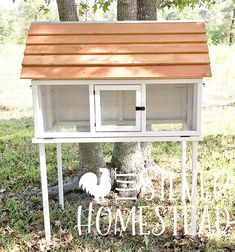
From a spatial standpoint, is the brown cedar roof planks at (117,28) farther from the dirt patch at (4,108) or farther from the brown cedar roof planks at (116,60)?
the dirt patch at (4,108)

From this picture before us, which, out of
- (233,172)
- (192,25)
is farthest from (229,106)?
(192,25)

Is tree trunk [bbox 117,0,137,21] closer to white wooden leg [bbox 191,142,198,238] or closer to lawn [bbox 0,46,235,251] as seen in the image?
white wooden leg [bbox 191,142,198,238]

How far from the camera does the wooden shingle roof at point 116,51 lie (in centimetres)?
275

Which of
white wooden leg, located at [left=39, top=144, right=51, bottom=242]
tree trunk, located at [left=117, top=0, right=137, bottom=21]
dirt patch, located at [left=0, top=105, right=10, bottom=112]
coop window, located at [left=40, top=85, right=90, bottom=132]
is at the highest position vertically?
tree trunk, located at [left=117, top=0, right=137, bottom=21]

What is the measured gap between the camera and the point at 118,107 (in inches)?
121

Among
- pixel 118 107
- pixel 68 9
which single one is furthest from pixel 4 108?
pixel 118 107

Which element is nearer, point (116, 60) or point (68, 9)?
point (116, 60)

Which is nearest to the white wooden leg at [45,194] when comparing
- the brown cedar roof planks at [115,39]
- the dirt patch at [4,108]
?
the brown cedar roof planks at [115,39]

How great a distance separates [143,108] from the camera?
2.87m

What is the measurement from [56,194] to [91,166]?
0.46 m

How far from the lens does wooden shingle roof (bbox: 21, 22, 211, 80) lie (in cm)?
275

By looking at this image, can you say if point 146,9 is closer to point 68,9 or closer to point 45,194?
point 68,9

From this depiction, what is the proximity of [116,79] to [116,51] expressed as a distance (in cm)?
21

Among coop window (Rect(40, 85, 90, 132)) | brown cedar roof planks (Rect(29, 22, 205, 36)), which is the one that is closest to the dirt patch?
coop window (Rect(40, 85, 90, 132))
